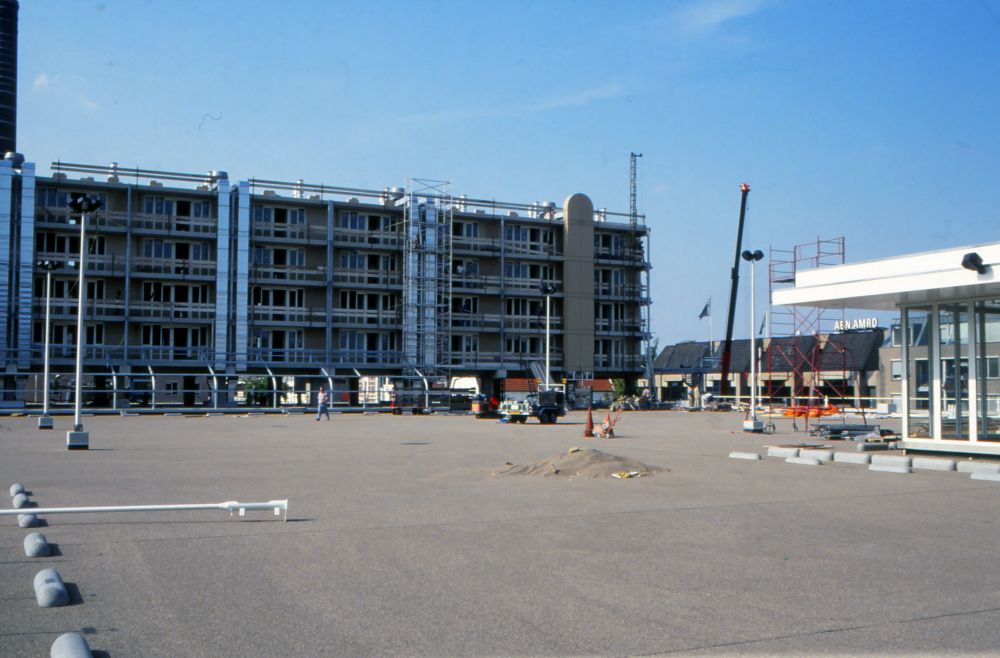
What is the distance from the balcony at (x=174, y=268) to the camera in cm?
5950

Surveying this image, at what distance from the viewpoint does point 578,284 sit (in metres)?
72.2

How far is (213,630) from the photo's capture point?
5941mm

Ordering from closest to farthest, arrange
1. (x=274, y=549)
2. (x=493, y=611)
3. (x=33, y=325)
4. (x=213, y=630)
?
(x=213, y=630)
(x=493, y=611)
(x=274, y=549)
(x=33, y=325)

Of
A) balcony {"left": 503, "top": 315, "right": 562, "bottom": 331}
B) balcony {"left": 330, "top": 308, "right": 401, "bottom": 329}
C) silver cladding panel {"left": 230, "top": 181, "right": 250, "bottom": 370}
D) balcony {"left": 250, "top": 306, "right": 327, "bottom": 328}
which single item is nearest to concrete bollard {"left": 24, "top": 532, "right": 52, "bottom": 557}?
silver cladding panel {"left": 230, "top": 181, "right": 250, "bottom": 370}

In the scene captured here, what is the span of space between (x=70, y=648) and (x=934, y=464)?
1683 centimetres

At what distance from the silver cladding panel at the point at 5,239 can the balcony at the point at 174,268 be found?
767cm

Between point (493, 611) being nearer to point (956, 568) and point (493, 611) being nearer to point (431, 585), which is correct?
point (431, 585)

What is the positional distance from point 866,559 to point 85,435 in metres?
19.7

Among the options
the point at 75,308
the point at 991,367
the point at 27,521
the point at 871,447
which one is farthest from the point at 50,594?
the point at 75,308

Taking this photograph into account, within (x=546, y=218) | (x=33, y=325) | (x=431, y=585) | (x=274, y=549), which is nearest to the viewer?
(x=431, y=585)

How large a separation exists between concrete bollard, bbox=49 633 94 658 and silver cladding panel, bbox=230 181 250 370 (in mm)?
56919

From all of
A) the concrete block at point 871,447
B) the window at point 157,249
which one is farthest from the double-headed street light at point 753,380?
the window at point 157,249

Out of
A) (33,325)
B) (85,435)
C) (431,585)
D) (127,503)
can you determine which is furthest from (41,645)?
(33,325)

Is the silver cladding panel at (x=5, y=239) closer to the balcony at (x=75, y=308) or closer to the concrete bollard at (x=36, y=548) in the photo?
the balcony at (x=75, y=308)
